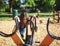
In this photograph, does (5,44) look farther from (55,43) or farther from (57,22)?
(57,22)

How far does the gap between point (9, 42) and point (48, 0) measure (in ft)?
139

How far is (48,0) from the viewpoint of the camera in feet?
174

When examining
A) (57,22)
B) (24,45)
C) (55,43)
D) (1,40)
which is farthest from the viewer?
(57,22)

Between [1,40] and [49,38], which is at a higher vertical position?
[49,38]

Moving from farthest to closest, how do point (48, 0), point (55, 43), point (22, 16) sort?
1. point (48, 0)
2. point (55, 43)
3. point (22, 16)

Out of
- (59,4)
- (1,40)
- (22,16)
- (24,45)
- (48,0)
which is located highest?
(24,45)

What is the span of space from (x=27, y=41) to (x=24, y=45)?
13cm

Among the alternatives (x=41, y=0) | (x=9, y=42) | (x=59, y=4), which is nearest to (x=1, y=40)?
(x=9, y=42)

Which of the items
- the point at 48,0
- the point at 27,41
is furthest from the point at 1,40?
the point at 48,0

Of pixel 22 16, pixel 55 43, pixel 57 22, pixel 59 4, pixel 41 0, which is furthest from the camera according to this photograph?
pixel 41 0

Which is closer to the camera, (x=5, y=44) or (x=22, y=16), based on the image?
(x=22, y=16)

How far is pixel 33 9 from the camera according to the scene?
199ft

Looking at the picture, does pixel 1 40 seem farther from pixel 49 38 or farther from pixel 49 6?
pixel 49 6

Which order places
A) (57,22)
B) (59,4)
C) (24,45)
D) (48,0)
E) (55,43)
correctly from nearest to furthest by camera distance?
(24,45)
(55,43)
(57,22)
(59,4)
(48,0)
